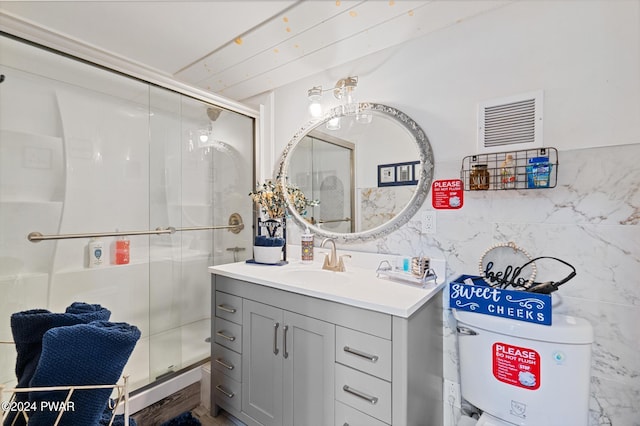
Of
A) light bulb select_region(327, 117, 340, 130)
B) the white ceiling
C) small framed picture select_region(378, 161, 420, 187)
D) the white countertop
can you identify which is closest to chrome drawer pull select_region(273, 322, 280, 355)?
the white countertop

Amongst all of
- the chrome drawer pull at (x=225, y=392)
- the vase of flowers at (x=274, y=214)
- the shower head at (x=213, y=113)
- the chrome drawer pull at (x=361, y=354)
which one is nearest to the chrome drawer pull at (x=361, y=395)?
the chrome drawer pull at (x=361, y=354)

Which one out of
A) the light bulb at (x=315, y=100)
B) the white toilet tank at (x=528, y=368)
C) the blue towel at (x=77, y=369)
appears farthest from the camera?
the light bulb at (x=315, y=100)

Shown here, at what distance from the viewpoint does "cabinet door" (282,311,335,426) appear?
4.12 ft

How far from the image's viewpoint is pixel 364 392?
1160 mm

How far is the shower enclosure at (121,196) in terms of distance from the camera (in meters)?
1.53

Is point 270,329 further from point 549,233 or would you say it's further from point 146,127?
point 146,127

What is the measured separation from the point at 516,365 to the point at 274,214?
1.51 meters

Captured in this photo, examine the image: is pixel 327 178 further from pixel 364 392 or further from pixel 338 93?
pixel 364 392

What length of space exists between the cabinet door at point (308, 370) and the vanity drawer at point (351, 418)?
0.11 ft

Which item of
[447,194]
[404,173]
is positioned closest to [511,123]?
[447,194]

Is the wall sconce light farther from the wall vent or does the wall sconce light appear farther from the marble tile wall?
the marble tile wall

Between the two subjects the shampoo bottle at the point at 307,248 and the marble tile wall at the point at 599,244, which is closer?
the marble tile wall at the point at 599,244

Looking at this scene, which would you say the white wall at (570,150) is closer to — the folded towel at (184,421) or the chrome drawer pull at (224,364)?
the chrome drawer pull at (224,364)

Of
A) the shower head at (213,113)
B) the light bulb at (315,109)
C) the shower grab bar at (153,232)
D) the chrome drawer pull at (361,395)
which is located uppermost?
the shower head at (213,113)
